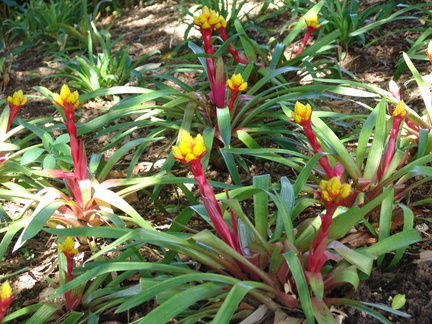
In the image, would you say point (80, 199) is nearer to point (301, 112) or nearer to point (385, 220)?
point (301, 112)

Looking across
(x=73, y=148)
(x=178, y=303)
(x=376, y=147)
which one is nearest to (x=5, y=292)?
(x=178, y=303)

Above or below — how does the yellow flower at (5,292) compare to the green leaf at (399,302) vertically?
above

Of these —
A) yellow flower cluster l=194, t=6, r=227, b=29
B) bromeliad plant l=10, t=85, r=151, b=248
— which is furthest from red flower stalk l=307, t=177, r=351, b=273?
yellow flower cluster l=194, t=6, r=227, b=29

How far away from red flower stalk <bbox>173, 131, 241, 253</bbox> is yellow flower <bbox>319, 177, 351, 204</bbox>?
1.16 feet

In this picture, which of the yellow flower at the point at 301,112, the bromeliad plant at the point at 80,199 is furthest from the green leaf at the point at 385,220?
the bromeliad plant at the point at 80,199

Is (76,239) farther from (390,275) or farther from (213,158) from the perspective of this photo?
(390,275)

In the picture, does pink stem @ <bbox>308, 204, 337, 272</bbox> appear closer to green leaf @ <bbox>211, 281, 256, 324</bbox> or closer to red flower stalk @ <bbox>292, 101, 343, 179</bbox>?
green leaf @ <bbox>211, 281, 256, 324</bbox>

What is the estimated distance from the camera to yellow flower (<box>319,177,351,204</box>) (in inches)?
51.4

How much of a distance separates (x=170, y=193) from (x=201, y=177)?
3.43ft

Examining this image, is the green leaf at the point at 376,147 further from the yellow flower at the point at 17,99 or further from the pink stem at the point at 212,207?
the yellow flower at the point at 17,99

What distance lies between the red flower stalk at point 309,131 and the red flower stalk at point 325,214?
313 mm

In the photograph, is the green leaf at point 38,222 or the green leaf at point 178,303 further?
the green leaf at point 38,222

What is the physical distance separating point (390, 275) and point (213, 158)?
3.60 ft

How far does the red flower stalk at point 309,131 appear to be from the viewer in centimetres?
174
